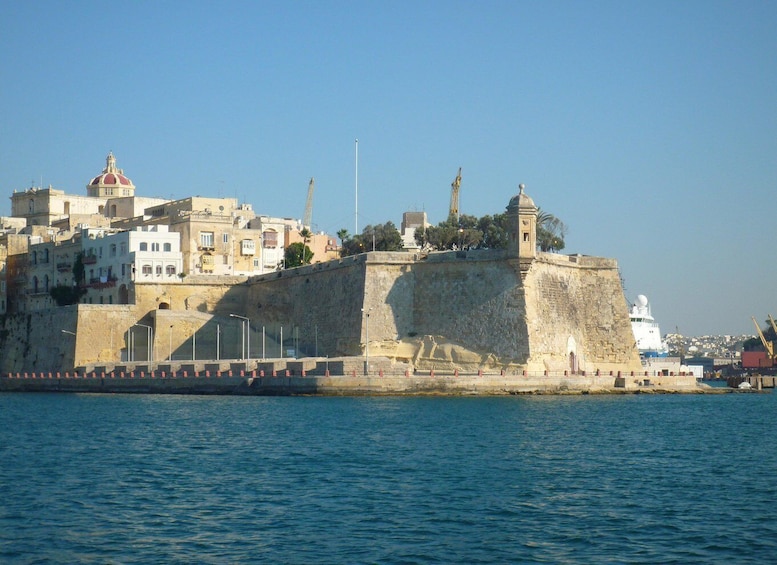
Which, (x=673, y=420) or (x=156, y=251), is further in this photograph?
(x=156, y=251)

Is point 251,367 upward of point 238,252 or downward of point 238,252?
downward

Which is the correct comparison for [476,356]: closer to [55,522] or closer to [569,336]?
[569,336]

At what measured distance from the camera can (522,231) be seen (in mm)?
48156

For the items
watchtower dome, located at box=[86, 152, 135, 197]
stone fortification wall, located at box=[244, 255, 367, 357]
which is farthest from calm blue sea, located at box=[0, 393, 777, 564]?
watchtower dome, located at box=[86, 152, 135, 197]

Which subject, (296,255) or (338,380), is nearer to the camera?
(338,380)

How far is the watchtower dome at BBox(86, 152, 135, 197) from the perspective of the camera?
7981 centimetres

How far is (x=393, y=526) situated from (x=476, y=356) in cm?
2990

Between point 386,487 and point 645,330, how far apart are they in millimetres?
64246

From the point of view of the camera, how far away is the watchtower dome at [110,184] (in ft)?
262

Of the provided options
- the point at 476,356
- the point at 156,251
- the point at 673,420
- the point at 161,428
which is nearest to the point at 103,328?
the point at 156,251

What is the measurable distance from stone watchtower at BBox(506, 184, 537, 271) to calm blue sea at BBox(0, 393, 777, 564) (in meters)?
9.66

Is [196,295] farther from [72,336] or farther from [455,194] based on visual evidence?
[455,194]

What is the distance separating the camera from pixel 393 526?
19.1 m

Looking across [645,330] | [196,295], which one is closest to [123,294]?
[196,295]
